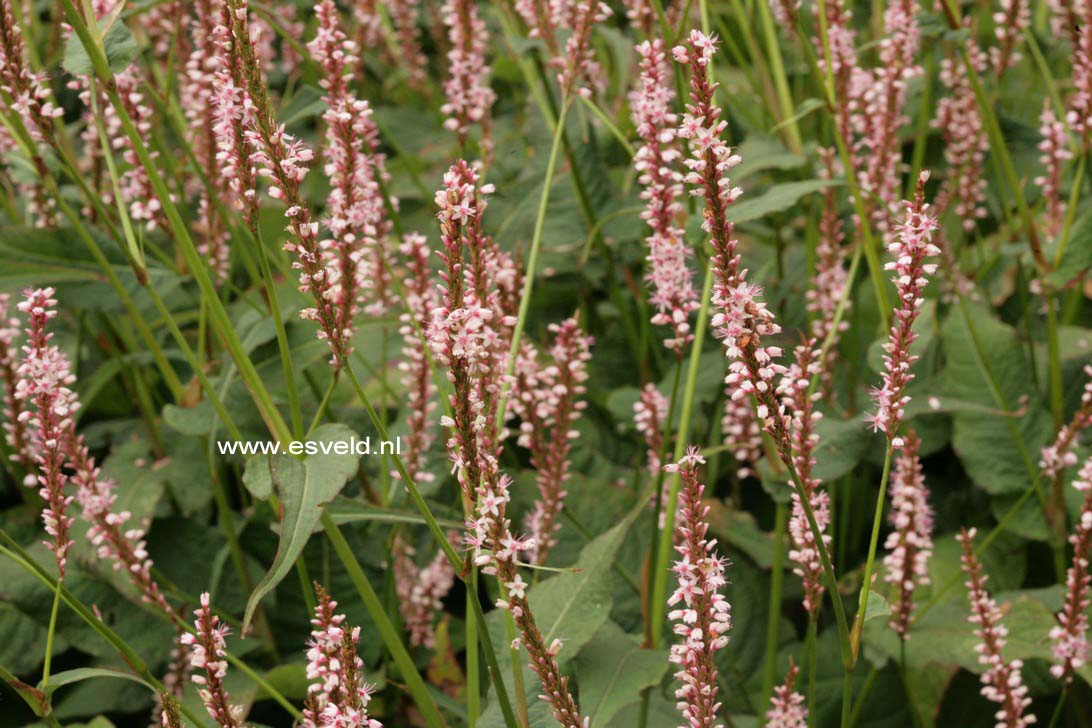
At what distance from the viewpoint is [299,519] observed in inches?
61.1

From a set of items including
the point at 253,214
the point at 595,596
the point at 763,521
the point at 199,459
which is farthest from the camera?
the point at 763,521

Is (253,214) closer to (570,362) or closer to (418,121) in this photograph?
(570,362)

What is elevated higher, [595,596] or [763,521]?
[595,596]

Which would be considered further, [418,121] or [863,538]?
[418,121]

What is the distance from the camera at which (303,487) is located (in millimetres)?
1626

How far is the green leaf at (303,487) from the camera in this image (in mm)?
1504

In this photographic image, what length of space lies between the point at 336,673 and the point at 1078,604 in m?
1.35

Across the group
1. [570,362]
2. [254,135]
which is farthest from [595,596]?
[254,135]

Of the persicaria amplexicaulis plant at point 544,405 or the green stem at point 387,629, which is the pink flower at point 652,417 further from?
the green stem at point 387,629

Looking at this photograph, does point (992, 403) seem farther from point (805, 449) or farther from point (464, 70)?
point (464, 70)

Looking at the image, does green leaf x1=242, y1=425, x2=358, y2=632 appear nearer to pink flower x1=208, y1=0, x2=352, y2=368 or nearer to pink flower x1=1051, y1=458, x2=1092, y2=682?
pink flower x1=208, y1=0, x2=352, y2=368

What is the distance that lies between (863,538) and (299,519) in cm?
190

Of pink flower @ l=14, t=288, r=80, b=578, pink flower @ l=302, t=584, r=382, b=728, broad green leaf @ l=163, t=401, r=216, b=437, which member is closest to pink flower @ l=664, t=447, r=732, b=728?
pink flower @ l=302, t=584, r=382, b=728

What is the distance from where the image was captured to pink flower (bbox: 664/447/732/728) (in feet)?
4.54
